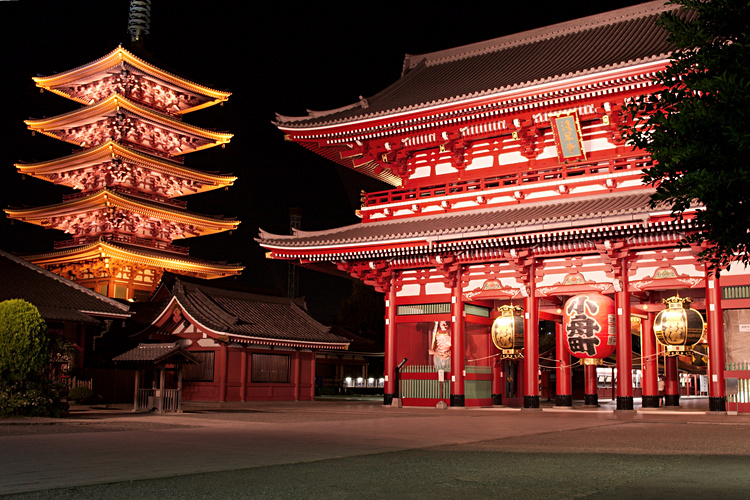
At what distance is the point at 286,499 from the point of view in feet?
22.9

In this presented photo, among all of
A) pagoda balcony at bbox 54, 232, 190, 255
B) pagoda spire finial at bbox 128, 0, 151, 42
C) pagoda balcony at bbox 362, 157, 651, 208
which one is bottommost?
pagoda balcony at bbox 362, 157, 651, 208

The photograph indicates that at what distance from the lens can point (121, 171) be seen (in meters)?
47.7

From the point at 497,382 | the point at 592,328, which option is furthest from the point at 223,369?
the point at 592,328

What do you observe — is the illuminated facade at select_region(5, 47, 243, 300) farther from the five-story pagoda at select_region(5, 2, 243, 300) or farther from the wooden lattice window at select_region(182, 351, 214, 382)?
the wooden lattice window at select_region(182, 351, 214, 382)

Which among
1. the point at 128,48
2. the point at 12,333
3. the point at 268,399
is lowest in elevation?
the point at 268,399

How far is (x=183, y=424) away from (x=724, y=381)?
14811 mm

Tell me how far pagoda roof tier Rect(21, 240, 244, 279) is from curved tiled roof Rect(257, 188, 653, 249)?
22.7m

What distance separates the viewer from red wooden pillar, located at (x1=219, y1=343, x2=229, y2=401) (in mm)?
30109

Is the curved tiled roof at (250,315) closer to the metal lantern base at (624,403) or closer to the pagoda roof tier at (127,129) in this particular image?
the metal lantern base at (624,403)

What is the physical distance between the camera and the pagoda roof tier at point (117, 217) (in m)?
46.2

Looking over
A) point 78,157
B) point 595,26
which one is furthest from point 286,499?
point 78,157

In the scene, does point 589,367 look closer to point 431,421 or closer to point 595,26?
point 431,421

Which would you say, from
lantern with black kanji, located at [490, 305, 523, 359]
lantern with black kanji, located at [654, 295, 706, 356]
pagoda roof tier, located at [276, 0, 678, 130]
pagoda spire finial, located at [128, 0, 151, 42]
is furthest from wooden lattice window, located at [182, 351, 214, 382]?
pagoda spire finial, located at [128, 0, 151, 42]

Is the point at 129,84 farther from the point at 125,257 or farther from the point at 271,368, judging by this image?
the point at 271,368
